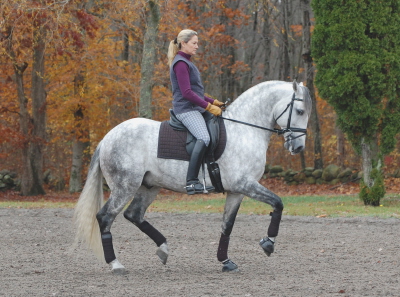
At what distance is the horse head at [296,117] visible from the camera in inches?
271

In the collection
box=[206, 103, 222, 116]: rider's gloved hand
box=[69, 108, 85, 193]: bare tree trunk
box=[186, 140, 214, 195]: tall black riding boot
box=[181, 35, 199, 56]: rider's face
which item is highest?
box=[181, 35, 199, 56]: rider's face

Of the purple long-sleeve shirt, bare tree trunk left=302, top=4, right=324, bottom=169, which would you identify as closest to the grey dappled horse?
the purple long-sleeve shirt

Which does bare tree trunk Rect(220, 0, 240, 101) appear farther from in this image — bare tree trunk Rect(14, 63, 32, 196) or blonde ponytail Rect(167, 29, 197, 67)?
blonde ponytail Rect(167, 29, 197, 67)

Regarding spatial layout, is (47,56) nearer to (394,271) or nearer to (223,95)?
(223,95)

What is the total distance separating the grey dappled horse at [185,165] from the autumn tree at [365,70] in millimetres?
7804

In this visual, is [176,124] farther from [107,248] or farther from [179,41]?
[107,248]

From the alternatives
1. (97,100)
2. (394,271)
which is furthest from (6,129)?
(394,271)

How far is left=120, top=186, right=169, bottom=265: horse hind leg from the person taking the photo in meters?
7.29

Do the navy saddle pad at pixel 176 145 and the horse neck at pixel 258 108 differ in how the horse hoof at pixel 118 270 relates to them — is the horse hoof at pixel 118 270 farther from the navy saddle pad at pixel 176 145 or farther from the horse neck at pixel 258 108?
the horse neck at pixel 258 108

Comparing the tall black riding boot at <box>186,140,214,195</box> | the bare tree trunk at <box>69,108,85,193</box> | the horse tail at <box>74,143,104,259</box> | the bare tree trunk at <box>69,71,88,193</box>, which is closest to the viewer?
the tall black riding boot at <box>186,140,214,195</box>

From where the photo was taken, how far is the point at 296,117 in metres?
6.92

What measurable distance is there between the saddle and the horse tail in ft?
2.88

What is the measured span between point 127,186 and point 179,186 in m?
0.58

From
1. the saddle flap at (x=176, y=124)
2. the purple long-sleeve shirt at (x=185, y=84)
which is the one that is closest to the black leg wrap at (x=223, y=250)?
the saddle flap at (x=176, y=124)
